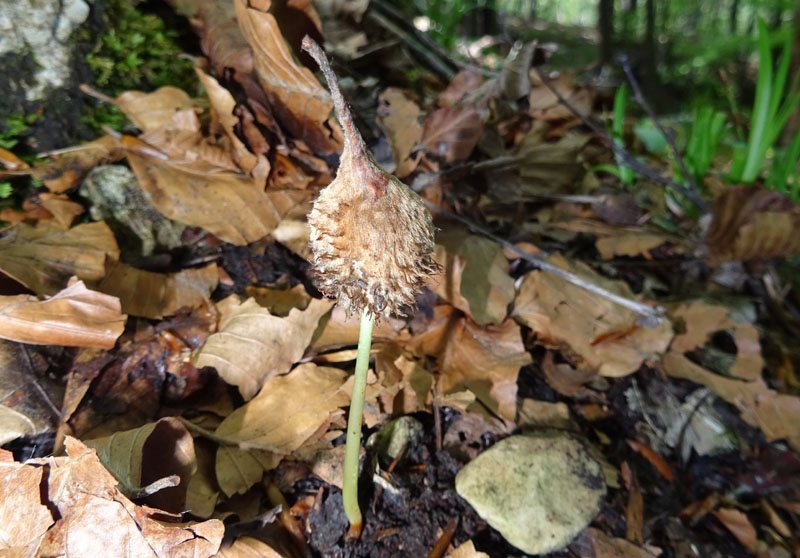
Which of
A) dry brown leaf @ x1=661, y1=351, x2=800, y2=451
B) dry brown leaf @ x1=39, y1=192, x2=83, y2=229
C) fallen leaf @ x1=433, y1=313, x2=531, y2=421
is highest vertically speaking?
dry brown leaf @ x1=39, y1=192, x2=83, y2=229

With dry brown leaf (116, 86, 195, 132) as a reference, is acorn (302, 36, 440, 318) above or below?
below

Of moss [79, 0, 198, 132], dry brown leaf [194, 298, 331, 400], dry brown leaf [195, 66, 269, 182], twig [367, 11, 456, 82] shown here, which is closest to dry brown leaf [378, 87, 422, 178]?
dry brown leaf [195, 66, 269, 182]

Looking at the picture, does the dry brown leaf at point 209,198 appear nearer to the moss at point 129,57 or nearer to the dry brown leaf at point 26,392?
the moss at point 129,57

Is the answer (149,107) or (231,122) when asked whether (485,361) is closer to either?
(231,122)

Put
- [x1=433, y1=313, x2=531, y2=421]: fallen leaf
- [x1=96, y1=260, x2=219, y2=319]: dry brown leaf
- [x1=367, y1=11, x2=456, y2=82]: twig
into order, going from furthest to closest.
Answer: [x1=367, y1=11, x2=456, y2=82]: twig → [x1=433, y1=313, x2=531, y2=421]: fallen leaf → [x1=96, y1=260, x2=219, y2=319]: dry brown leaf

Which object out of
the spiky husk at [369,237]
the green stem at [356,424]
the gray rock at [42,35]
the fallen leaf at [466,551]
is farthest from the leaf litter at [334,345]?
the spiky husk at [369,237]

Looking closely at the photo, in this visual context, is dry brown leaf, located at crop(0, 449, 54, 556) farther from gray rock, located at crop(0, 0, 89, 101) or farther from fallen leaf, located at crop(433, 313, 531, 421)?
gray rock, located at crop(0, 0, 89, 101)

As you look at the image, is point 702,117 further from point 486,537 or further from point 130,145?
point 130,145
